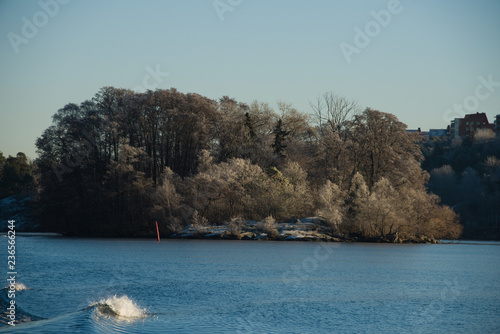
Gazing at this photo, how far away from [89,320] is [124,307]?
8.26 ft

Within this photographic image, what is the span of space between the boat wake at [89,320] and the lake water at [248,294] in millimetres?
35

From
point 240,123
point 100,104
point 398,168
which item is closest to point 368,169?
point 398,168

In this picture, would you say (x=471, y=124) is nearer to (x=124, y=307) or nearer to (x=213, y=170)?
(x=213, y=170)

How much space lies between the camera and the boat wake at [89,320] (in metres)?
18.4

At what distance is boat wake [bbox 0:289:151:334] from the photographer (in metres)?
18.4

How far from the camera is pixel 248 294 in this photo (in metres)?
26.8

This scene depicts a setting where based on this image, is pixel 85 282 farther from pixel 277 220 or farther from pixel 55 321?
pixel 277 220

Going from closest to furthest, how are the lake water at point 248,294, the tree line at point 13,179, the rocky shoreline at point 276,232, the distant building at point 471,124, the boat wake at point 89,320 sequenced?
1. the boat wake at point 89,320
2. the lake water at point 248,294
3. the rocky shoreline at point 276,232
4. the tree line at point 13,179
5. the distant building at point 471,124

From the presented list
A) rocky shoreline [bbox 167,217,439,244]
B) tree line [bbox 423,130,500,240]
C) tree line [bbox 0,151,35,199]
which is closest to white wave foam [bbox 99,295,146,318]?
rocky shoreline [bbox 167,217,439,244]

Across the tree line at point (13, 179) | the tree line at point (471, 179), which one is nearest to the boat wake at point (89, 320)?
the tree line at point (471, 179)

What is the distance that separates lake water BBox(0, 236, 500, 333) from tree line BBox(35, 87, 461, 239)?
22.8 m

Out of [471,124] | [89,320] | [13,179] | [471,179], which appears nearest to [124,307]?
[89,320]

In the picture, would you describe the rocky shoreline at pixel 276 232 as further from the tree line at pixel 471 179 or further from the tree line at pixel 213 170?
the tree line at pixel 471 179

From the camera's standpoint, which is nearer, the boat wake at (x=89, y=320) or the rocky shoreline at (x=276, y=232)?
the boat wake at (x=89, y=320)
